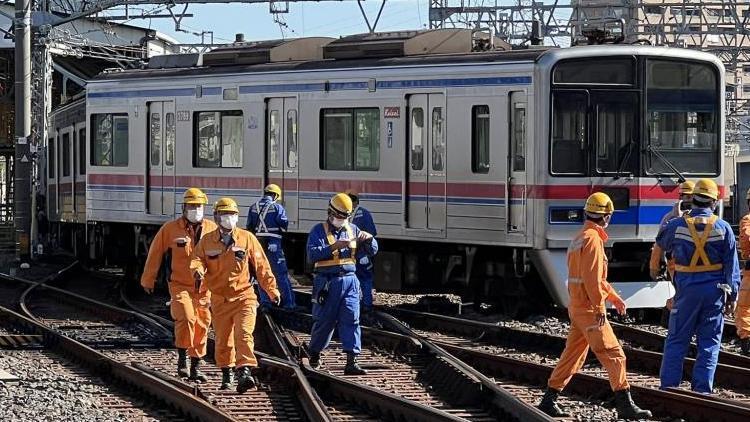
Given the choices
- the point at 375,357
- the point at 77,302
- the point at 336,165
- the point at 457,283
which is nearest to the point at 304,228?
the point at 336,165

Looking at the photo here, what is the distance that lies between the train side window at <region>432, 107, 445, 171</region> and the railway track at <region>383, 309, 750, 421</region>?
5.46ft

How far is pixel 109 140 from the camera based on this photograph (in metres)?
22.0

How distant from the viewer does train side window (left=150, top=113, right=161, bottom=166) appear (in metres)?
20.7

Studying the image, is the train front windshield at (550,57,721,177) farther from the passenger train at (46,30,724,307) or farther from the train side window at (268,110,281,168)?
the train side window at (268,110,281,168)

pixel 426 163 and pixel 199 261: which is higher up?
pixel 426 163

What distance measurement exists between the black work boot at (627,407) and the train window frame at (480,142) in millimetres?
6281

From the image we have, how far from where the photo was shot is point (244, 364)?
11.3 metres

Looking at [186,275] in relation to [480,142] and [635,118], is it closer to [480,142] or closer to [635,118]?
[480,142]

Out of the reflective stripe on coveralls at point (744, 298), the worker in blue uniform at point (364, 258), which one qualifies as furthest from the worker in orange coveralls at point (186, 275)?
the reflective stripe on coveralls at point (744, 298)

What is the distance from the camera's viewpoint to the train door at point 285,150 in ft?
60.8

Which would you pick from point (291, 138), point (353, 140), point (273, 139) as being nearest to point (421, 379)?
point (353, 140)

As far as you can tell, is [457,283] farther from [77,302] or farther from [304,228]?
[77,302]

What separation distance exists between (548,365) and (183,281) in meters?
3.06

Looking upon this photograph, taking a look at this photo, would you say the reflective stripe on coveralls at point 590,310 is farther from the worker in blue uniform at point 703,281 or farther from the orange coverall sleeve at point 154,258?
the orange coverall sleeve at point 154,258
